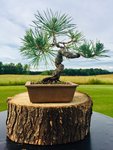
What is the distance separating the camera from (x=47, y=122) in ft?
13.3

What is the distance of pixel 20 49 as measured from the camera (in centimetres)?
465

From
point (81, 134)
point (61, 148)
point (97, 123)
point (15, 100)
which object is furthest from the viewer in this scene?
point (97, 123)

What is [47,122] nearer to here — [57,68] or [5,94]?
[57,68]

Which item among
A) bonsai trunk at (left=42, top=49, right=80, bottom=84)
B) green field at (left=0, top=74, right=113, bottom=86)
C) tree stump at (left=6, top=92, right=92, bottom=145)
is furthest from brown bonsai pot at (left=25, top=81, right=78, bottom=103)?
green field at (left=0, top=74, right=113, bottom=86)

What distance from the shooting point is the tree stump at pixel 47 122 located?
4047 millimetres

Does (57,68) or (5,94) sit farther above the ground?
(57,68)

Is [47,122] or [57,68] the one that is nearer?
[47,122]

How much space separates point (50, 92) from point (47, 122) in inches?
17.3

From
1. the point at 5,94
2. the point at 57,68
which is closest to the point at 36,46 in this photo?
the point at 57,68

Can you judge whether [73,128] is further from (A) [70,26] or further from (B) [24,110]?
(A) [70,26]

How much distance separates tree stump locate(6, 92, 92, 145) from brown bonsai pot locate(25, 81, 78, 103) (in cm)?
10

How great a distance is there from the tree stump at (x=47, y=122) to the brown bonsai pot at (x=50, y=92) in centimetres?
10

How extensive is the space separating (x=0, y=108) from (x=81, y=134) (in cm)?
405

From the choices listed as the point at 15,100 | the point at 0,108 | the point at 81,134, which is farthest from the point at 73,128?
the point at 0,108
